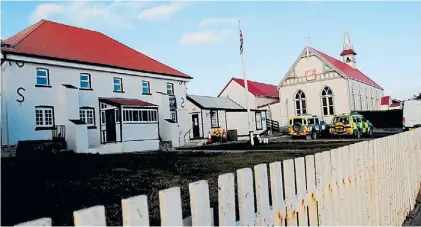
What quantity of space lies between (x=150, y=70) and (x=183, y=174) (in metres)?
22.1

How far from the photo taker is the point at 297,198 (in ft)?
9.14

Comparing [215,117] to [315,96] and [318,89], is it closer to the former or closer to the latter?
[315,96]

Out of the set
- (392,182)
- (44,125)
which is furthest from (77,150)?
(392,182)

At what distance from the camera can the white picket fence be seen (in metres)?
1.70

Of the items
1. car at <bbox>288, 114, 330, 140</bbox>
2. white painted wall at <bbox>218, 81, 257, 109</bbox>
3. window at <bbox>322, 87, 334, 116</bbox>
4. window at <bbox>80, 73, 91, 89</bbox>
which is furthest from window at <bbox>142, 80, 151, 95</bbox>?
window at <bbox>322, 87, 334, 116</bbox>

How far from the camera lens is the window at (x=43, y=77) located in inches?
840

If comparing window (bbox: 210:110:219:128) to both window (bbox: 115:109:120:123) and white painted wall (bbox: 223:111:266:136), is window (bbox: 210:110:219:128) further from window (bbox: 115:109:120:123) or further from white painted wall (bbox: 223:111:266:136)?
window (bbox: 115:109:120:123)

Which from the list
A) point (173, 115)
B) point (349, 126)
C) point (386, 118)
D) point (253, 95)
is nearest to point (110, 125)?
point (173, 115)

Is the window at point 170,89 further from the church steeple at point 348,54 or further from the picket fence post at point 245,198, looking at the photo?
the church steeple at point 348,54

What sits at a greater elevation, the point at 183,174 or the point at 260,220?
the point at 260,220

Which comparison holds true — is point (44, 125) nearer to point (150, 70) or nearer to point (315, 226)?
point (150, 70)

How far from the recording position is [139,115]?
25922 millimetres

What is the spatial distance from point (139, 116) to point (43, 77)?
23.6 feet

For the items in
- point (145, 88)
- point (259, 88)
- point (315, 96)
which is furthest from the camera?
point (259, 88)
